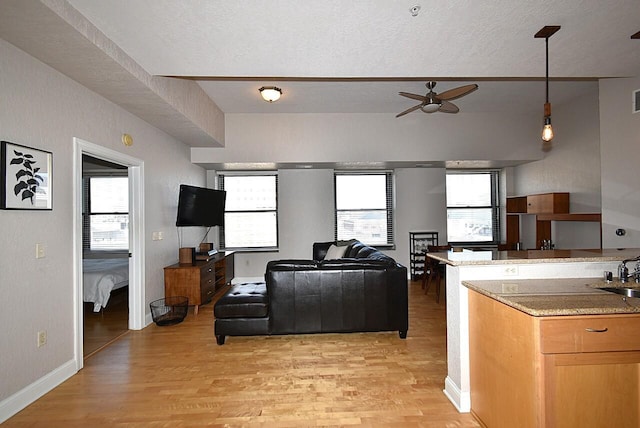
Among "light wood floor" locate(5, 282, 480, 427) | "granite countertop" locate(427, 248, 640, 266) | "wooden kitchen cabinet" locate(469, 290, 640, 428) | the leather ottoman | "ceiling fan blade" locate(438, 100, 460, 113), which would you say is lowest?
"light wood floor" locate(5, 282, 480, 427)

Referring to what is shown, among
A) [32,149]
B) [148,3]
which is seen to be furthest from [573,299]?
[32,149]

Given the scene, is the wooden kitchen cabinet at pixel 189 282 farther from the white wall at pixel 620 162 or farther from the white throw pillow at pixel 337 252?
the white wall at pixel 620 162

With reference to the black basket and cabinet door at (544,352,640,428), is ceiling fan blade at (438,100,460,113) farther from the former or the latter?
the black basket

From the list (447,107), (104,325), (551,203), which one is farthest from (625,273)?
(104,325)

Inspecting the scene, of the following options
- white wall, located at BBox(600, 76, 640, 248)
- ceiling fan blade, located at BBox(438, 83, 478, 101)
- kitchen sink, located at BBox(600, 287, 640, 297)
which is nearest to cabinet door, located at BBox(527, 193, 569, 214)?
white wall, located at BBox(600, 76, 640, 248)

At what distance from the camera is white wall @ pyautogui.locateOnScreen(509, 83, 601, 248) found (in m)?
5.21

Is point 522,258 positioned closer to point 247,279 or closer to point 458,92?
point 458,92

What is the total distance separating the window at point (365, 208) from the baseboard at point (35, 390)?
5159 millimetres

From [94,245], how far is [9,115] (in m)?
5.23

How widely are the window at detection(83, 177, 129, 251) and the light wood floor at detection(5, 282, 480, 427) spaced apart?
360 cm

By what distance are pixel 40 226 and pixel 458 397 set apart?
336 cm

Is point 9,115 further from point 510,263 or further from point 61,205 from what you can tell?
point 510,263

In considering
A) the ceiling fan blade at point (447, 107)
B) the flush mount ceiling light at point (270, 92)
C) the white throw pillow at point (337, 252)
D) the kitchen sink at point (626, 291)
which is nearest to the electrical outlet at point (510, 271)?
the kitchen sink at point (626, 291)

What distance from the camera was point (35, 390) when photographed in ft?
8.51
